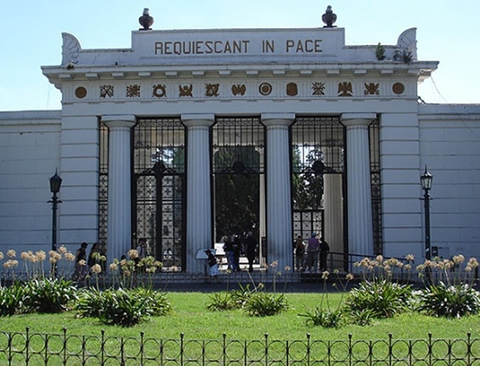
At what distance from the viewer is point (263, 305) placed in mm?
13695

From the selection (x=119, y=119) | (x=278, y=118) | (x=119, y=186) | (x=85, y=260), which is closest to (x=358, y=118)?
(x=278, y=118)

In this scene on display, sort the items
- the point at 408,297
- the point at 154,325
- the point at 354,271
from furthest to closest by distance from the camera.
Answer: the point at 354,271, the point at 408,297, the point at 154,325

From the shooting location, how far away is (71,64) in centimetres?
2483

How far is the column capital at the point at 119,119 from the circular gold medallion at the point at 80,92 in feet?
3.99

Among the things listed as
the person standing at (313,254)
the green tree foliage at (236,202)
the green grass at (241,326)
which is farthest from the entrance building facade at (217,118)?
the green tree foliage at (236,202)

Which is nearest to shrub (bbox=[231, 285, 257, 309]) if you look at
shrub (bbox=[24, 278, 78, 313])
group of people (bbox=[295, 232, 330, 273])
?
shrub (bbox=[24, 278, 78, 313])

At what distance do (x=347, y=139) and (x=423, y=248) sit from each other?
192 inches

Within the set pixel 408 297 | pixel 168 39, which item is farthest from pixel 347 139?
pixel 408 297

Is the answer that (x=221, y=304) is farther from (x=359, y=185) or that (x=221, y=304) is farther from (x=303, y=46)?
(x=303, y=46)

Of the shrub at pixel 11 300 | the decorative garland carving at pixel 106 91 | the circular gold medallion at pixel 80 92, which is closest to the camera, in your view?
the shrub at pixel 11 300

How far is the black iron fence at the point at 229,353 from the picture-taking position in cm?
905

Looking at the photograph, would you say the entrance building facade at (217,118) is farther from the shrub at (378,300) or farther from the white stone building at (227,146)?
the shrub at (378,300)

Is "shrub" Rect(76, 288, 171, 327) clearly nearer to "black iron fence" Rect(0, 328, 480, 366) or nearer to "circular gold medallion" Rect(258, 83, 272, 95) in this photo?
"black iron fence" Rect(0, 328, 480, 366)

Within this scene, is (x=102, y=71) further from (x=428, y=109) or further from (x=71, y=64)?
(x=428, y=109)
